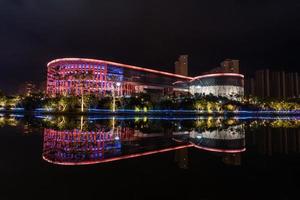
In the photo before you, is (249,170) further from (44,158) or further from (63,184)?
(44,158)

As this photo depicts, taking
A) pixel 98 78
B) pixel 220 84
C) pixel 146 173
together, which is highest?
pixel 220 84

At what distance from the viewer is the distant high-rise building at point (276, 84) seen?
141m

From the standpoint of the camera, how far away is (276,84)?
5576 inches

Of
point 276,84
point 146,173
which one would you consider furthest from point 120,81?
point 146,173

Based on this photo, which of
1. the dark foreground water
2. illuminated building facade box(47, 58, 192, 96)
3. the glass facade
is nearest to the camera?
the dark foreground water

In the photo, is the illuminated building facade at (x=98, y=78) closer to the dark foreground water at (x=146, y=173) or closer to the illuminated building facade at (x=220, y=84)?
the illuminated building facade at (x=220, y=84)

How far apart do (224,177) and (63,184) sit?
16.3ft

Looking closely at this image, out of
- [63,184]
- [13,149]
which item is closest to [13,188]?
[63,184]

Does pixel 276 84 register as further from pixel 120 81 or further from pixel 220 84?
pixel 120 81

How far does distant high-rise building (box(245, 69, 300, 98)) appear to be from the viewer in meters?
141

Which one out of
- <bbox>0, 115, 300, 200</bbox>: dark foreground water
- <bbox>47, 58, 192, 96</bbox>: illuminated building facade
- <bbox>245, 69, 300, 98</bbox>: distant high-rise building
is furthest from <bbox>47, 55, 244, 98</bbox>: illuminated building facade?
<bbox>0, 115, 300, 200</bbox>: dark foreground water

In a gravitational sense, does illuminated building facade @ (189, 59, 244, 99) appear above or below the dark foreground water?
above

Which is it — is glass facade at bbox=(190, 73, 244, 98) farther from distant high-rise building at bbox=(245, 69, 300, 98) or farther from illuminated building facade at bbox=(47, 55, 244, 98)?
distant high-rise building at bbox=(245, 69, 300, 98)

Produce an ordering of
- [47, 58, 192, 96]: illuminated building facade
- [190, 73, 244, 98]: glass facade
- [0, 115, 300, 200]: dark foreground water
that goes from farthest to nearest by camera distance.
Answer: [190, 73, 244, 98]: glass facade → [47, 58, 192, 96]: illuminated building facade → [0, 115, 300, 200]: dark foreground water
